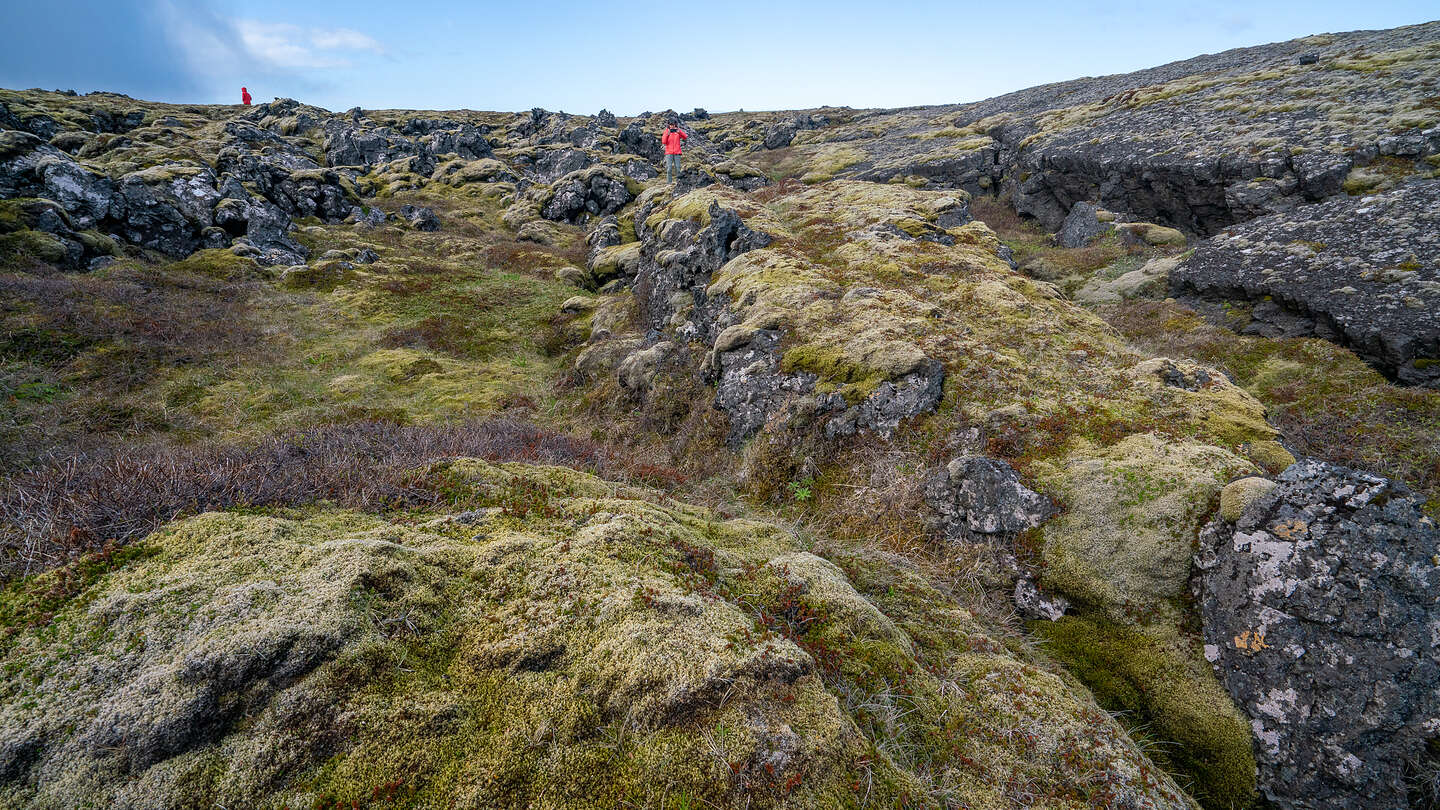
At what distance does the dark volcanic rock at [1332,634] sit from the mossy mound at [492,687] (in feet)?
5.71

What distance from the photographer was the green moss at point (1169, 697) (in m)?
5.33

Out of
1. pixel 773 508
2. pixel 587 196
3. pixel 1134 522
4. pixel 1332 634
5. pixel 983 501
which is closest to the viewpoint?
pixel 1332 634

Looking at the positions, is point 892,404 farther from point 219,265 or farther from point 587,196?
point 587,196

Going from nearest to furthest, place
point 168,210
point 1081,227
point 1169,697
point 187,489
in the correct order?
1. point 187,489
2. point 1169,697
3. point 1081,227
4. point 168,210

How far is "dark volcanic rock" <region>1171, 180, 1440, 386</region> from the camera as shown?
12445 millimetres

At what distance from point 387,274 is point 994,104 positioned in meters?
63.3

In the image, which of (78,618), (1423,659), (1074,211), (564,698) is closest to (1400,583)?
(1423,659)

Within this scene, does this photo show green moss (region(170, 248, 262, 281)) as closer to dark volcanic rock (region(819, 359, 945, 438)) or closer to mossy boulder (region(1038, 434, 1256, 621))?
dark volcanic rock (region(819, 359, 945, 438))

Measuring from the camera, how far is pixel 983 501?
27.2 feet

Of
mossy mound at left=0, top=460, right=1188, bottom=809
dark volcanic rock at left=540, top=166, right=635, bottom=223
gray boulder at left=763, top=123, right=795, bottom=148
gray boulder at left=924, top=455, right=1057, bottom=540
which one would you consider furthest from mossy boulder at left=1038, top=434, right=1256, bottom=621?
gray boulder at left=763, top=123, right=795, bottom=148

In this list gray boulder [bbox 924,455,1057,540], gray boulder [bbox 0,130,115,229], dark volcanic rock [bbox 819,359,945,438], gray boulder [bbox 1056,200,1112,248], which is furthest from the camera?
gray boulder [bbox 1056,200,1112,248]

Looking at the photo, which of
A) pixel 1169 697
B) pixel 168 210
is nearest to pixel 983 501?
pixel 1169 697

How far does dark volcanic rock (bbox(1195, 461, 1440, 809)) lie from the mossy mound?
5.71 ft

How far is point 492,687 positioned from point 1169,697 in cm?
732
